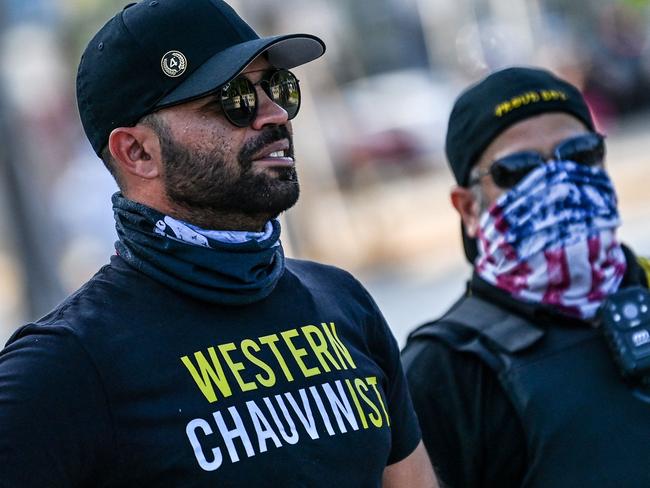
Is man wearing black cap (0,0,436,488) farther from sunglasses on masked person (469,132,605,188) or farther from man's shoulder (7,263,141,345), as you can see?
sunglasses on masked person (469,132,605,188)

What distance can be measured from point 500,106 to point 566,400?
2.87ft

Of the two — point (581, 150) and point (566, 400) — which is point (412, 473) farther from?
point (581, 150)

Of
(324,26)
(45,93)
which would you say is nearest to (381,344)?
(45,93)

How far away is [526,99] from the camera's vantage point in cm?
370

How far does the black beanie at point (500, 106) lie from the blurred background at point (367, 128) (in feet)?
22.8

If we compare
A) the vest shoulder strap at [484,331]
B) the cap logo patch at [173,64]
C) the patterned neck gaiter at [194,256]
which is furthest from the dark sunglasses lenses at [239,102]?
the vest shoulder strap at [484,331]

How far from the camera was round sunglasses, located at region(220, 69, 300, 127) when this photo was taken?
9.25 feet

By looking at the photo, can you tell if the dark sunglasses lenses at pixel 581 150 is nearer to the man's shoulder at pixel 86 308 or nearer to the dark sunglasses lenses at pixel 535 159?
the dark sunglasses lenses at pixel 535 159

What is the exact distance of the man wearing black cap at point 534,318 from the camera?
333 centimetres

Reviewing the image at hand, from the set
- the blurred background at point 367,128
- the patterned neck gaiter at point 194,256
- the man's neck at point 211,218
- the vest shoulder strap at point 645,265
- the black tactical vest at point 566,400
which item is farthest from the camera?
the blurred background at point 367,128

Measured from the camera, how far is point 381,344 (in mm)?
3043

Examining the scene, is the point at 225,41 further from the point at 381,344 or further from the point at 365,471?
the point at 365,471

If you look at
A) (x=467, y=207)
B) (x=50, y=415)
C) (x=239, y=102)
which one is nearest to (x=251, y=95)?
(x=239, y=102)

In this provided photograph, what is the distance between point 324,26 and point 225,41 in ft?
78.0
